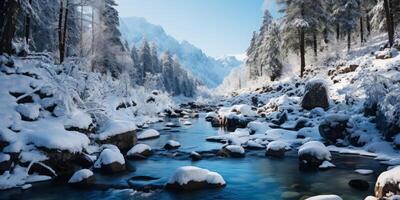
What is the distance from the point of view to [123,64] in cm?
4366

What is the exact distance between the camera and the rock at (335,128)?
16.2 meters

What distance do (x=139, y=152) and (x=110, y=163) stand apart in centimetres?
271

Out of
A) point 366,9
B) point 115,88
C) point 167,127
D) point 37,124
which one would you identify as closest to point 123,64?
point 115,88

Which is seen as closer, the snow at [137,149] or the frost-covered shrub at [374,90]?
the snow at [137,149]

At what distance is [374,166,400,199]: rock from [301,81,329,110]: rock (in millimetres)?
14518

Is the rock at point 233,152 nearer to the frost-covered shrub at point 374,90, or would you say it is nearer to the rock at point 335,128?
the rock at point 335,128

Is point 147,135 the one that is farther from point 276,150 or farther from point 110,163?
point 110,163

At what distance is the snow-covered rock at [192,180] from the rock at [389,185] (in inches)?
161

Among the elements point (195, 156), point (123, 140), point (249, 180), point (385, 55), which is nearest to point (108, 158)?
point (195, 156)

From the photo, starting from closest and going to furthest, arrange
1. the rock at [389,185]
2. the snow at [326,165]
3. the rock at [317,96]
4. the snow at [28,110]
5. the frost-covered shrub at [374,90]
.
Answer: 1. the rock at [389,185]
2. the snow at [326,165]
3. the snow at [28,110]
4. the frost-covered shrub at [374,90]
5. the rock at [317,96]

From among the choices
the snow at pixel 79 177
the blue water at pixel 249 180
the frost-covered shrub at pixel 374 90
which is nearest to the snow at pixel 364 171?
the blue water at pixel 249 180

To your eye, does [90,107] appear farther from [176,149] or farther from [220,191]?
[220,191]

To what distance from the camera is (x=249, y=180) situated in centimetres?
1148

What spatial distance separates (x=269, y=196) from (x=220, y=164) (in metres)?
3.91
